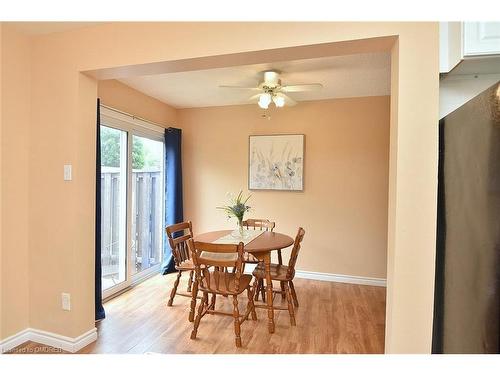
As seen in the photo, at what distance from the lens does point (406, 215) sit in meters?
1.45

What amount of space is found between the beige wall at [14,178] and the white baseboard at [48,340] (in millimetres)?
52

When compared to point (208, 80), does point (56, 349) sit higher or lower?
lower

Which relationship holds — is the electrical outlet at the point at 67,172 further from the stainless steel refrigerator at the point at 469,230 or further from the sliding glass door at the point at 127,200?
the stainless steel refrigerator at the point at 469,230

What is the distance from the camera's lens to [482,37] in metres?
1.13

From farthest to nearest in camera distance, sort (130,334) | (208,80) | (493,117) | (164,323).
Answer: (208,80) → (164,323) → (130,334) → (493,117)

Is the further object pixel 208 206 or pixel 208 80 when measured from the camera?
pixel 208 206

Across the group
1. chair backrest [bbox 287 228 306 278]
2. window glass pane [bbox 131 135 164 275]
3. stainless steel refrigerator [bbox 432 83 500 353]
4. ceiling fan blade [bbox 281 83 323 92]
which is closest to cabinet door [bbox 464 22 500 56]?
stainless steel refrigerator [bbox 432 83 500 353]

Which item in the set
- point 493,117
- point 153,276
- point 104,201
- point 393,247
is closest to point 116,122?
point 104,201

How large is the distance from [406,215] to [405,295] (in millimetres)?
417

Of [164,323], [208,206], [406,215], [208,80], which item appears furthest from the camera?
[208,206]

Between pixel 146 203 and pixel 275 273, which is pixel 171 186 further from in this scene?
pixel 275 273

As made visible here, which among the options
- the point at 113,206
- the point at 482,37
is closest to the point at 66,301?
the point at 113,206

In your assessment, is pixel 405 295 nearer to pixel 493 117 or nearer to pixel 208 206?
pixel 493 117
